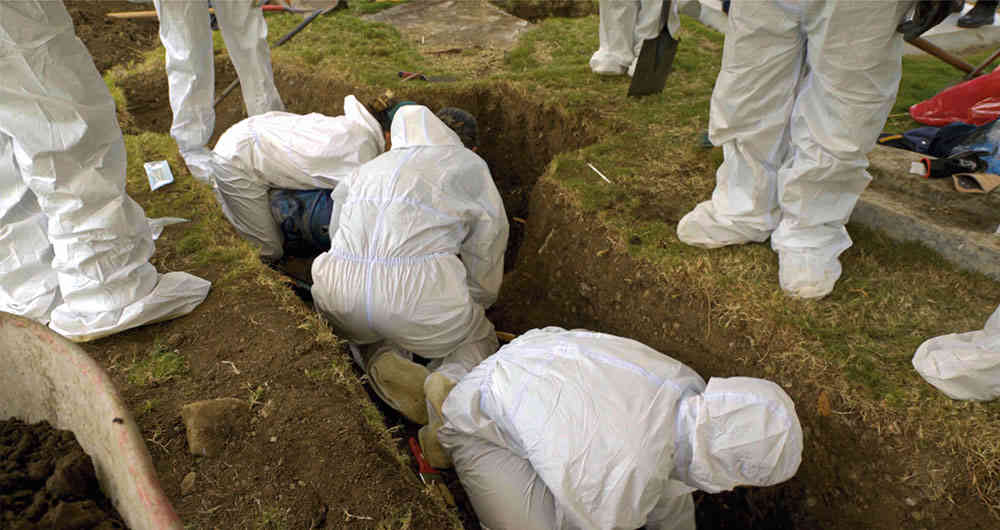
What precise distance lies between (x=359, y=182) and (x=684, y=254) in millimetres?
1453

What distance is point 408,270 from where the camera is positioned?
2393 millimetres

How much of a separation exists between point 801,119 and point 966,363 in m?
0.96

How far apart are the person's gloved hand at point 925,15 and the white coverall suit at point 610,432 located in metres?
1.18

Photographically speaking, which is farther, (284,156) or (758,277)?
(284,156)

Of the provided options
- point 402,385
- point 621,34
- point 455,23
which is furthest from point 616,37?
point 402,385

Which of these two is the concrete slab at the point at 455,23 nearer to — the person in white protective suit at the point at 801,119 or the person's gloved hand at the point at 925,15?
the person in white protective suit at the point at 801,119

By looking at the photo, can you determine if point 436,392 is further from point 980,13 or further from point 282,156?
point 980,13

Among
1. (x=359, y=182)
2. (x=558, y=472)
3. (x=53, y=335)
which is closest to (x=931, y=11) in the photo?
(x=558, y=472)

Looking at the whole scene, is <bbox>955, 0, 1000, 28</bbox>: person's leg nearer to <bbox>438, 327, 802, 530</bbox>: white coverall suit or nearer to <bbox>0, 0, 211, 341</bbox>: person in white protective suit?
<bbox>438, 327, 802, 530</bbox>: white coverall suit

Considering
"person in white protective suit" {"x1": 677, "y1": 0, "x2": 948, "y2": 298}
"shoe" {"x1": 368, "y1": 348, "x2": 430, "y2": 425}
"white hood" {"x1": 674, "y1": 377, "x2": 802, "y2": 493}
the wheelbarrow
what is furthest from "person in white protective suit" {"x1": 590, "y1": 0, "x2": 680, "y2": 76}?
the wheelbarrow

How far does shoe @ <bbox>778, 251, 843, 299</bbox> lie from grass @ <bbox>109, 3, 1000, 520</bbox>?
50 mm

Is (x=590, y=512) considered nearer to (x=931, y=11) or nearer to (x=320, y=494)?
(x=320, y=494)

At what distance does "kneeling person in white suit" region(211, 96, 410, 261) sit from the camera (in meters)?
3.01

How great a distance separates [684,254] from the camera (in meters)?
2.59
